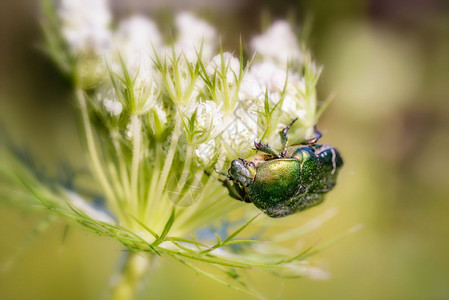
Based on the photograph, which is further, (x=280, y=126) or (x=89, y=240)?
(x=89, y=240)

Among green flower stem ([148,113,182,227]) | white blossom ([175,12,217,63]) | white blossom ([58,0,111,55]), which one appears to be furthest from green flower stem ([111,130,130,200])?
white blossom ([175,12,217,63])

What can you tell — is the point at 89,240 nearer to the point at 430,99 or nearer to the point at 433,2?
the point at 430,99

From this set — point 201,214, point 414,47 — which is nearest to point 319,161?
point 201,214

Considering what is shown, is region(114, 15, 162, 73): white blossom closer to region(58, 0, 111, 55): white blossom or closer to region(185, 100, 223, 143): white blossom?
region(58, 0, 111, 55): white blossom

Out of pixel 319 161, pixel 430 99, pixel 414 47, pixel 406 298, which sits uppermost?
pixel 319 161

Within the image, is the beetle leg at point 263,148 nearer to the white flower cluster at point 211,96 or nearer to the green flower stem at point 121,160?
→ the white flower cluster at point 211,96

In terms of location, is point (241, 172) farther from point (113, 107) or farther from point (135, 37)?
point (135, 37)

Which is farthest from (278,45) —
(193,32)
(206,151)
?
(206,151)
